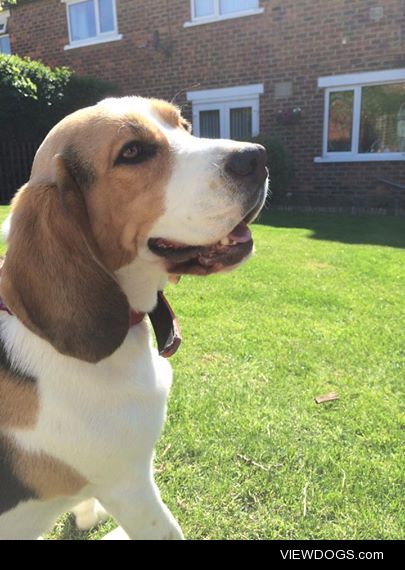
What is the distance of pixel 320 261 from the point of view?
7.25 m

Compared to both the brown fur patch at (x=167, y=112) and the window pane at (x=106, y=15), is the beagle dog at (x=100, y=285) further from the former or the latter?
the window pane at (x=106, y=15)

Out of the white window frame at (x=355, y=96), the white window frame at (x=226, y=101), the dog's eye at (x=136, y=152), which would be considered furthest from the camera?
the white window frame at (x=226, y=101)

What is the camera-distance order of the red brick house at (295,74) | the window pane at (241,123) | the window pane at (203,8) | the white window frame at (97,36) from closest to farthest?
the red brick house at (295,74), the window pane at (203,8), the window pane at (241,123), the white window frame at (97,36)

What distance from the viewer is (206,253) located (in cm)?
216

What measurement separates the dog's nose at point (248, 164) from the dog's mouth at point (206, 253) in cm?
21

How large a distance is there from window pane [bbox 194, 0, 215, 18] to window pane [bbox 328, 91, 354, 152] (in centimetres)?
436

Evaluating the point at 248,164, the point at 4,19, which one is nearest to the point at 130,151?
the point at 248,164

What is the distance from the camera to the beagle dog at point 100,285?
6.24 ft

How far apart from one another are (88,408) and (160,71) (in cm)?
1478

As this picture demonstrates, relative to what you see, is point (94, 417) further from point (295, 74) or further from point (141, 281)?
point (295, 74)

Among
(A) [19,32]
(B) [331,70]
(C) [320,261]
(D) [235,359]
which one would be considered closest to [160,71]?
(B) [331,70]

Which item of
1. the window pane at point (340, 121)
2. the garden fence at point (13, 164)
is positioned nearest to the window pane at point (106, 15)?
the garden fence at point (13, 164)

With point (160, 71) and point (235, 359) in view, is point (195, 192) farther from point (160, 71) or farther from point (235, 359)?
point (160, 71)

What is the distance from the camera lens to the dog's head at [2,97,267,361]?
1880mm
